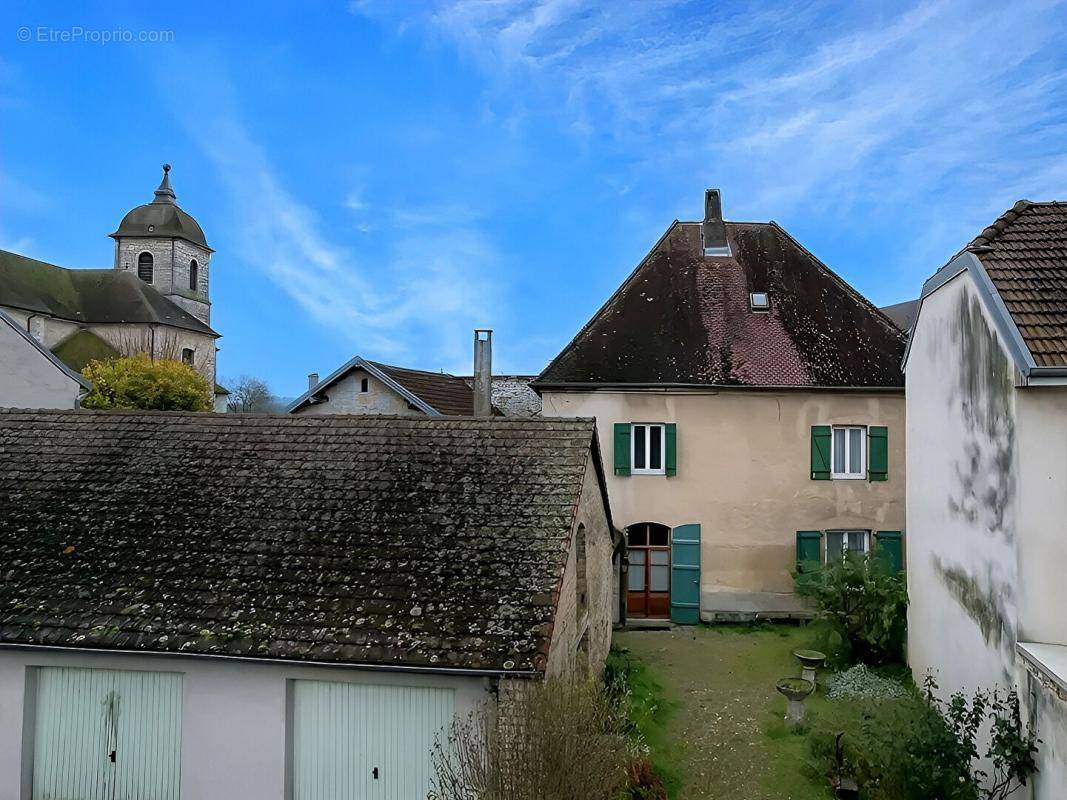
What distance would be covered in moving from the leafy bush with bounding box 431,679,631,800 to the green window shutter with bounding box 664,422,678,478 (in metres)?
10.8

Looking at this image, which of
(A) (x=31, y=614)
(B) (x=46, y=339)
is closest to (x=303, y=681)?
(A) (x=31, y=614)

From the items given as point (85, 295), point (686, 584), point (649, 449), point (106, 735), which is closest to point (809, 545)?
point (686, 584)

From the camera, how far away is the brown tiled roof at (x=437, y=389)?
20.8 meters

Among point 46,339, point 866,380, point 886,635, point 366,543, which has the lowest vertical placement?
point 886,635

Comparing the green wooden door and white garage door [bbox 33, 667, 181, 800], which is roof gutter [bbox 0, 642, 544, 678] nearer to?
A: white garage door [bbox 33, 667, 181, 800]

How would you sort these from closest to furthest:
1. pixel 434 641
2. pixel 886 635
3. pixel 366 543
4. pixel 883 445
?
pixel 434 641
pixel 366 543
pixel 886 635
pixel 883 445

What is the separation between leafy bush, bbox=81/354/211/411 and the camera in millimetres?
28359

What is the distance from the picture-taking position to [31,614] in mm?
8086

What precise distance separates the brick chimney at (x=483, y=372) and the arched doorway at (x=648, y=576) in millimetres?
4511

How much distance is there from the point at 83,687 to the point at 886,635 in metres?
11.9

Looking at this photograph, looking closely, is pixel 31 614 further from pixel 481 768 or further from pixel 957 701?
pixel 957 701

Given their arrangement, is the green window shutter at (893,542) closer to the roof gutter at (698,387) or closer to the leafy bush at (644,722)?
the roof gutter at (698,387)

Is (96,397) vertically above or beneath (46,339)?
beneath

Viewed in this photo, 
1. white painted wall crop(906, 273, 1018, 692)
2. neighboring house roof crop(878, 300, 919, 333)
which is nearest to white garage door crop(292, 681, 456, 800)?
white painted wall crop(906, 273, 1018, 692)
